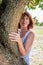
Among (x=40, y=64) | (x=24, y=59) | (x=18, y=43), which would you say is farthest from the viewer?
(x=40, y=64)

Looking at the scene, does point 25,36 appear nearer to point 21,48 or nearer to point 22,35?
point 22,35

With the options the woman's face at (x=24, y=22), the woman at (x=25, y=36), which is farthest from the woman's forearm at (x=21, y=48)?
the woman's face at (x=24, y=22)

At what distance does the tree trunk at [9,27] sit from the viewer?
8.68 feet

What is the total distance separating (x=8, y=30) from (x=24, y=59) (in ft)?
1.50

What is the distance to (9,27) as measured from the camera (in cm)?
267

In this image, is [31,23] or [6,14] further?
[31,23]

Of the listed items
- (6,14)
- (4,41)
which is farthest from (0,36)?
(6,14)

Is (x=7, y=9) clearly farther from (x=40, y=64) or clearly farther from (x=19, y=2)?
(x=40, y=64)

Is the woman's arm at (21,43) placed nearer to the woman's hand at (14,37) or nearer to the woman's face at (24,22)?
the woman's hand at (14,37)

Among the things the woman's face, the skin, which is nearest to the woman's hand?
the skin

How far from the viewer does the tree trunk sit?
2645 millimetres

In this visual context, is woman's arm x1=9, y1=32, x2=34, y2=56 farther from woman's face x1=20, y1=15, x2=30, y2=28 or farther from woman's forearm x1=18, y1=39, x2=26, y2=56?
woman's face x1=20, y1=15, x2=30, y2=28

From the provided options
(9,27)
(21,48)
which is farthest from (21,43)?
(9,27)

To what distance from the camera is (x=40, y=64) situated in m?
8.11
